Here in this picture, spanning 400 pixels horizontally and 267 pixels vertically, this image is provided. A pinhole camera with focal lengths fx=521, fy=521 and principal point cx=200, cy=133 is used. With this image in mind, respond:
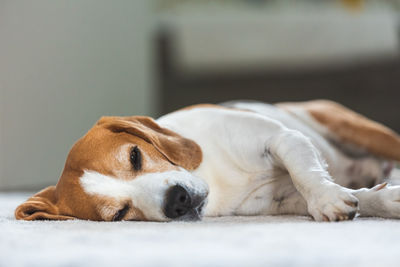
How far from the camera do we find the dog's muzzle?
1820 millimetres

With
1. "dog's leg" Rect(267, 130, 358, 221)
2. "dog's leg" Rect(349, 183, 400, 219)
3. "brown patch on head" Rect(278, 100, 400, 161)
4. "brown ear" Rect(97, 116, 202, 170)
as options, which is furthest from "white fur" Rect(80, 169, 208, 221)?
"brown patch on head" Rect(278, 100, 400, 161)

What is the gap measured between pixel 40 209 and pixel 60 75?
13.4 ft

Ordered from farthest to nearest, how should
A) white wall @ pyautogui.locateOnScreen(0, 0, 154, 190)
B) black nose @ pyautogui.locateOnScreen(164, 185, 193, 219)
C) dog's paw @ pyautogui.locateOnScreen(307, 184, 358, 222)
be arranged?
1. white wall @ pyautogui.locateOnScreen(0, 0, 154, 190)
2. black nose @ pyautogui.locateOnScreen(164, 185, 193, 219)
3. dog's paw @ pyautogui.locateOnScreen(307, 184, 358, 222)

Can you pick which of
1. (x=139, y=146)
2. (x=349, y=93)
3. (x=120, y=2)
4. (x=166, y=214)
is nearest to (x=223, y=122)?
(x=139, y=146)

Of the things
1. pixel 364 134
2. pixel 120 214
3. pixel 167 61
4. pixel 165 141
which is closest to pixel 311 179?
pixel 165 141

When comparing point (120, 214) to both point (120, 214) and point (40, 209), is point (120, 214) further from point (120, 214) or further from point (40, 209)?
point (40, 209)

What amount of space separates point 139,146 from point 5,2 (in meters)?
4.05

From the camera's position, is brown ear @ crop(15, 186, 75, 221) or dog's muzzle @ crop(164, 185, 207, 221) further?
brown ear @ crop(15, 186, 75, 221)

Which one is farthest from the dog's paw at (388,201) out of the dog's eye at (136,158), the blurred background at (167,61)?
the blurred background at (167,61)

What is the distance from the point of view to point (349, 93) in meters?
5.93

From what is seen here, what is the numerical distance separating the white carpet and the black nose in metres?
0.15

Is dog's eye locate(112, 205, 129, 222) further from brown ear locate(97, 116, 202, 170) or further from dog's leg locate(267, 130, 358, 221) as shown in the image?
dog's leg locate(267, 130, 358, 221)

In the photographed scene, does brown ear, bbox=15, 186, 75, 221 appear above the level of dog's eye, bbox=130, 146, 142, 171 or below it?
below

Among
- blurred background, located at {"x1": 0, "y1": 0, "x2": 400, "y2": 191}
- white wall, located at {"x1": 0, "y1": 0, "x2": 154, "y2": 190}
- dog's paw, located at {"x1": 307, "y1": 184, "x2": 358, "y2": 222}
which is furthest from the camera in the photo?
blurred background, located at {"x1": 0, "y1": 0, "x2": 400, "y2": 191}
